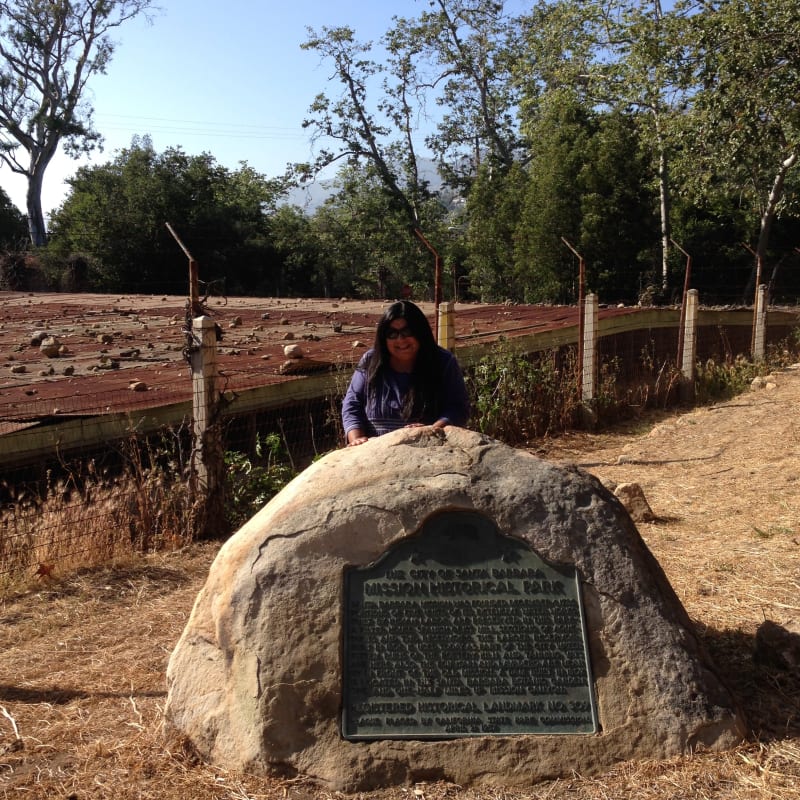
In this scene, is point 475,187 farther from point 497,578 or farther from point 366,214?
point 497,578

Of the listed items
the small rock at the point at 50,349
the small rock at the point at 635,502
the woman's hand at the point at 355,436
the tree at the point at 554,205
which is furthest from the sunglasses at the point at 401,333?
the tree at the point at 554,205

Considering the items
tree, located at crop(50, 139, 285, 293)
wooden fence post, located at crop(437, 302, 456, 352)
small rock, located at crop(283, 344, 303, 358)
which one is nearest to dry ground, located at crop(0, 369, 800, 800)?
wooden fence post, located at crop(437, 302, 456, 352)

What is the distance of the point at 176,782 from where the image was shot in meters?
3.03

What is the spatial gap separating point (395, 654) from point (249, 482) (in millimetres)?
3612

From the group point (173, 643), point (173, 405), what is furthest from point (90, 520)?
A: point (173, 643)

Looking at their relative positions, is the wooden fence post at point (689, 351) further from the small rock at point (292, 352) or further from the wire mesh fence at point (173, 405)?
the small rock at point (292, 352)

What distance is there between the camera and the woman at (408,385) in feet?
12.1

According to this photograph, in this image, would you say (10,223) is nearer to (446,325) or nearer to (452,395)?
(446,325)

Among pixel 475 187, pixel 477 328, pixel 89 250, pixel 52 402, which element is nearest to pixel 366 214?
pixel 475 187

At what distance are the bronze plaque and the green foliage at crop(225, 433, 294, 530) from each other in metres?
3.34

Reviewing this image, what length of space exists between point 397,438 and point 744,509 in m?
4.12

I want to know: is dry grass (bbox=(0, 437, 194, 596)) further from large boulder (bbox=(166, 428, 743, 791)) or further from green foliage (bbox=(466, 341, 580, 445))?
green foliage (bbox=(466, 341, 580, 445))

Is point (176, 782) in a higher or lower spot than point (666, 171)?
lower

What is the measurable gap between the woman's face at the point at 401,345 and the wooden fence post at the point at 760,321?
12145 millimetres
